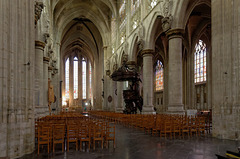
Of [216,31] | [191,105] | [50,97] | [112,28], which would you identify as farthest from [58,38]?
[216,31]

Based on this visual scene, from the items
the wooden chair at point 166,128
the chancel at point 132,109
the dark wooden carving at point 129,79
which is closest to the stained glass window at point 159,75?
the dark wooden carving at point 129,79

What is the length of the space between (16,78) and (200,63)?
24.3m

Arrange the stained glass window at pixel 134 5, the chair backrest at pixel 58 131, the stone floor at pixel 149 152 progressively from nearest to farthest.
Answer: the stone floor at pixel 149 152
the chair backrest at pixel 58 131
the stained glass window at pixel 134 5

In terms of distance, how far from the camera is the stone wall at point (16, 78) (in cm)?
580

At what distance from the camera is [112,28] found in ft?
114

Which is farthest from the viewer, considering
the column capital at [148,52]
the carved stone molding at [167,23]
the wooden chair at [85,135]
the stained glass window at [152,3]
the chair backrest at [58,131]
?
the column capital at [148,52]

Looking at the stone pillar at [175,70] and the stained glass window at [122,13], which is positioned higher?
the stained glass window at [122,13]

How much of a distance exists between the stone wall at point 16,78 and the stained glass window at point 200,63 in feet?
75.5

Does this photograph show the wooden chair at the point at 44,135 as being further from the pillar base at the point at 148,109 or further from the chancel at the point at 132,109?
the pillar base at the point at 148,109

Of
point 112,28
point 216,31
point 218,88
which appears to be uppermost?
point 112,28

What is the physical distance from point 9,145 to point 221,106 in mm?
8395

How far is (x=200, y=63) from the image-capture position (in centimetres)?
2639

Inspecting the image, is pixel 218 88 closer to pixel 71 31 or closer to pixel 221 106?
pixel 221 106

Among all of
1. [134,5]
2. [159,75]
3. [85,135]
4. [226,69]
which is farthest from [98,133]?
[159,75]
